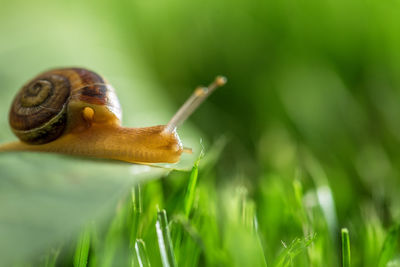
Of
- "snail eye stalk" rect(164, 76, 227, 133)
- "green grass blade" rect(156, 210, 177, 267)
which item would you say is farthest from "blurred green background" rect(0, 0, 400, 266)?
"green grass blade" rect(156, 210, 177, 267)

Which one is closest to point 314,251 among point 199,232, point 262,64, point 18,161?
point 199,232

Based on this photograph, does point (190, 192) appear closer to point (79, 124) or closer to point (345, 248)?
point (345, 248)

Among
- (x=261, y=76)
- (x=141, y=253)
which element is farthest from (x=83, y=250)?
(x=261, y=76)

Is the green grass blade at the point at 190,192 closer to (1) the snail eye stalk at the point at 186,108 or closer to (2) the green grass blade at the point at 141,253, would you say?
(2) the green grass blade at the point at 141,253

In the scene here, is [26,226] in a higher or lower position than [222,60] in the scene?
lower

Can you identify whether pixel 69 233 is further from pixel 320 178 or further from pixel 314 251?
pixel 320 178

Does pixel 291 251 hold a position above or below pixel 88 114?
below

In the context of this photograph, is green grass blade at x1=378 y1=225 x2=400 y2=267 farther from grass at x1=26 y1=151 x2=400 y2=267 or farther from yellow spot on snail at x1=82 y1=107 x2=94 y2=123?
yellow spot on snail at x1=82 y1=107 x2=94 y2=123
